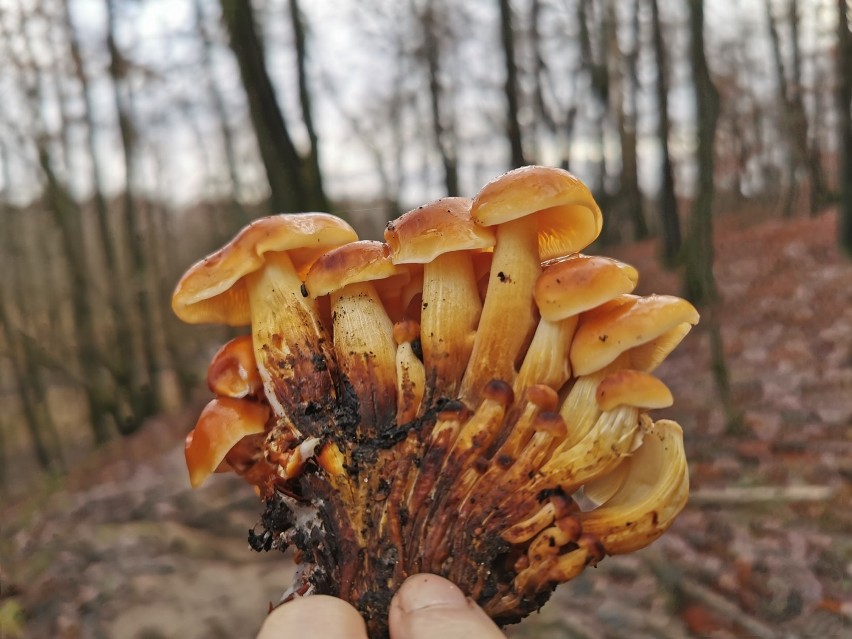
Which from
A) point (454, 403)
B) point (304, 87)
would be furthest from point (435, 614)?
point (304, 87)

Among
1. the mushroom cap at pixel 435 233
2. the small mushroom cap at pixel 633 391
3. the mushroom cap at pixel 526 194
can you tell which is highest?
the mushroom cap at pixel 526 194

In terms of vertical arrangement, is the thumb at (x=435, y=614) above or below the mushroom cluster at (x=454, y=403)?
below

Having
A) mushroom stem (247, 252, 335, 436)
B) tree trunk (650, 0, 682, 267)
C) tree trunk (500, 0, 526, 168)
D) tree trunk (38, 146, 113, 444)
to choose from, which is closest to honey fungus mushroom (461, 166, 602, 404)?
mushroom stem (247, 252, 335, 436)

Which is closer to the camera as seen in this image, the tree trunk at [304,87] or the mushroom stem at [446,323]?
the mushroom stem at [446,323]

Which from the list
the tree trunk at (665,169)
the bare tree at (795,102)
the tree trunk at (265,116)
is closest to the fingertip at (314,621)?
the tree trunk at (265,116)

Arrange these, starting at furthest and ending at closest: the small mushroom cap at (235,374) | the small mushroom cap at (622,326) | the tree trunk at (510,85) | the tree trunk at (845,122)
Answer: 1. the tree trunk at (510,85)
2. the tree trunk at (845,122)
3. the small mushroom cap at (235,374)
4. the small mushroom cap at (622,326)

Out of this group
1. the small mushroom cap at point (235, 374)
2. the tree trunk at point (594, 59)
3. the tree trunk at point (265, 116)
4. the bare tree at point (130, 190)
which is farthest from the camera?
the tree trunk at point (594, 59)

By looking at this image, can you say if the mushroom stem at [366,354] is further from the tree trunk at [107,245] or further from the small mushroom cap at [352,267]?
the tree trunk at [107,245]
